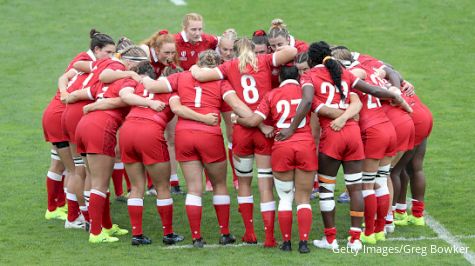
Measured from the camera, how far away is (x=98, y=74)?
35.9 ft

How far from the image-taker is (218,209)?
34.6 ft

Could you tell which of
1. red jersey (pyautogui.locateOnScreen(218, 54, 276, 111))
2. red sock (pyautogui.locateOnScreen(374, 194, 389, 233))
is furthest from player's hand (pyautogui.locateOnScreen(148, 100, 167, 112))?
red sock (pyautogui.locateOnScreen(374, 194, 389, 233))

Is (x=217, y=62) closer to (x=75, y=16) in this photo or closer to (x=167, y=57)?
(x=167, y=57)

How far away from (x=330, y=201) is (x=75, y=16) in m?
14.9

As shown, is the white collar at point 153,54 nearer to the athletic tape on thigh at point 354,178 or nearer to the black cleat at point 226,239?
the black cleat at point 226,239

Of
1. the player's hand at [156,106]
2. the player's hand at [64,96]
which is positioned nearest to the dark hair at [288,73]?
the player's hand at [156,106]

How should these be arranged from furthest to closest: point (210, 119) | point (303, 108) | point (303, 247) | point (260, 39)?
point (260, 39) < point (210, 119) < point (303, 247) < point (303, 108)

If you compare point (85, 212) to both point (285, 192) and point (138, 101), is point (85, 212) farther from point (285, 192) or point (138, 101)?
point (285, 192)

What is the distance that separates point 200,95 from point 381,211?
2380 millimetres

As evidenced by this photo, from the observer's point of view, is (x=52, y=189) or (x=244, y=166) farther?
(x=52, y=189)

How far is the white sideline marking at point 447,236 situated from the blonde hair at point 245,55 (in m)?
2.81

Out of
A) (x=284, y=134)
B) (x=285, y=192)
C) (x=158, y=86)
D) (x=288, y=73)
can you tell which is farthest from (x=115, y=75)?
(x=285, y=192)

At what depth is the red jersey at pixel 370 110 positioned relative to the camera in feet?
34.3

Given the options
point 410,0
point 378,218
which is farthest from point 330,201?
point 410,0
